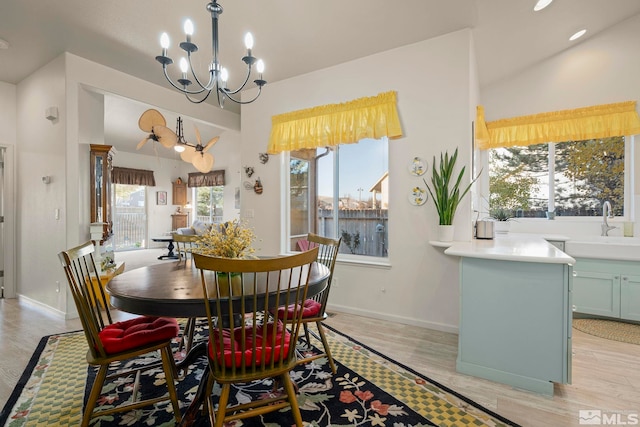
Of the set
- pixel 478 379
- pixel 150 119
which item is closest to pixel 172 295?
pixel 478 379

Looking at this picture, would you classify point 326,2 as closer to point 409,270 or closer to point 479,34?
point 479,34

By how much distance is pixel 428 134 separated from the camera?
3205mm

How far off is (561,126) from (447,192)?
2.17 m

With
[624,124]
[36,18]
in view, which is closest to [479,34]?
[624,124]

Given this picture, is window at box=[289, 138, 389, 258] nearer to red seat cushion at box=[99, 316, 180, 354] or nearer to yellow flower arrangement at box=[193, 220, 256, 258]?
yellow flower arrangement at box=[193, 220, 256, 258]

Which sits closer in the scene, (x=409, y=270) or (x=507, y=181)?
(x=409, y=270)

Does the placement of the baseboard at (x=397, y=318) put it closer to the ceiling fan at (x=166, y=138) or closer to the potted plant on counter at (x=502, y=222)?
the potted plant on counter at (x=502, y=222)

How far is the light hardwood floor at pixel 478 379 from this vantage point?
6.27 ft

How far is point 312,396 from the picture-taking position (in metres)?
2.00

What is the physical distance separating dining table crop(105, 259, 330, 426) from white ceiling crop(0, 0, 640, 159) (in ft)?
7.35

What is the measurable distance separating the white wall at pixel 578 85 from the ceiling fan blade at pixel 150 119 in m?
4.44

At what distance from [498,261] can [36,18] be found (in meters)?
4.39

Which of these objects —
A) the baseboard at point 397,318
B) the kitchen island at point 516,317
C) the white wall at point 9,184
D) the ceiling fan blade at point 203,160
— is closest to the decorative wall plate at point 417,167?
the kitchen island at point 516,317

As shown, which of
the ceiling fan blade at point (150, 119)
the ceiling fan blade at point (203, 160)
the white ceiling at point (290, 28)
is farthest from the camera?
the ceiling fan blade at point (203, 160)
